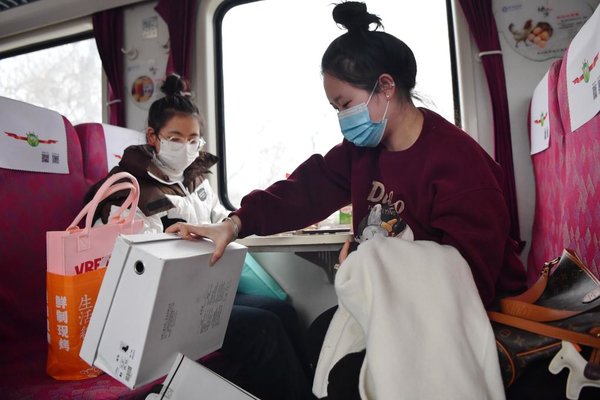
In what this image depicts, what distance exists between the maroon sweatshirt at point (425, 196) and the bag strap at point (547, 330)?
5 cm

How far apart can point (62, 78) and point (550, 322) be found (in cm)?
334

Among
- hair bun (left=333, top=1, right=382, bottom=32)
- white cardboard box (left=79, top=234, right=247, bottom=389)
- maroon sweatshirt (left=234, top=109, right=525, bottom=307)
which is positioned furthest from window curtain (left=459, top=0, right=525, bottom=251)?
white cardboard box (left=79, top=234, right=247, bottom=389)

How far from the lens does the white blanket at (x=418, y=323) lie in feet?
2.03

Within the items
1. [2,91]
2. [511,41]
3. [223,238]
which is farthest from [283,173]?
[2,91]

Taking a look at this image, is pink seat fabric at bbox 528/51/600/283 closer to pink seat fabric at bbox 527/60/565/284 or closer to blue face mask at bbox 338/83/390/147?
pink seat fabric at bbox 527/60/565/284

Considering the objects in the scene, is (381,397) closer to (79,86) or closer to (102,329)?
(102,329)

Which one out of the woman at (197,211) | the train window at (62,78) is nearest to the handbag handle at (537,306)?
the woman at (197,211)

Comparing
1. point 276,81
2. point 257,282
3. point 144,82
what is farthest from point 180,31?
point 257,282

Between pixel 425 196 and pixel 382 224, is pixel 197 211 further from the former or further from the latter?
pixel 425 196

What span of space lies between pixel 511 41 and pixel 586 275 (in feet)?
5.19

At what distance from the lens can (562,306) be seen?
72cm

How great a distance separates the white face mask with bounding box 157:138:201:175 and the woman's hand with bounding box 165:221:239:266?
0.74 m

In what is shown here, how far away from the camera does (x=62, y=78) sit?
3.07m

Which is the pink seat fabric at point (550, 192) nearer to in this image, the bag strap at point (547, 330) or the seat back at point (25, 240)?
the bag strap at point (547, 330)
